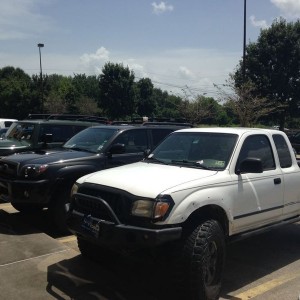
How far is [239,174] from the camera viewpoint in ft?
16.2

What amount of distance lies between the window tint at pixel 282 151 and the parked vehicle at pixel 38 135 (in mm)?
5079

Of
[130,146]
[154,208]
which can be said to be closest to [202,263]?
[154,208]

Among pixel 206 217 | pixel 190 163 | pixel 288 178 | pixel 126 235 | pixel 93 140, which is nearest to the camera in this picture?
pixel 126 235

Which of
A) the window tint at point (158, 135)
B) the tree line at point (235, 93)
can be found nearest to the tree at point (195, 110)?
the tree line at point (235, 93)

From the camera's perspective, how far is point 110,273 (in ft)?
16.3

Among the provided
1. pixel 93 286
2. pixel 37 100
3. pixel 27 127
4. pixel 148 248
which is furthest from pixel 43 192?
pixel 37 100

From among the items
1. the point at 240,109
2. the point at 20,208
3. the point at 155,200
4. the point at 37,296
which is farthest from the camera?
the point at 240,109

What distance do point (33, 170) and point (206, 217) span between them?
3241 millimetres

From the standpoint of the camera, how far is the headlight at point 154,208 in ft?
13.1

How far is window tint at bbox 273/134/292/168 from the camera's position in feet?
19.1

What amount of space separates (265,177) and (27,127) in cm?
637

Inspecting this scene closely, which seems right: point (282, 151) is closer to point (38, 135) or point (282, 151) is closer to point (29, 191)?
point (29, 191)

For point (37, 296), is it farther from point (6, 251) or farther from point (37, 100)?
point (37, 100)

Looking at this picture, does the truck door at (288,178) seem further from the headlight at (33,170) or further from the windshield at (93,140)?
the headlight at (33,170)
